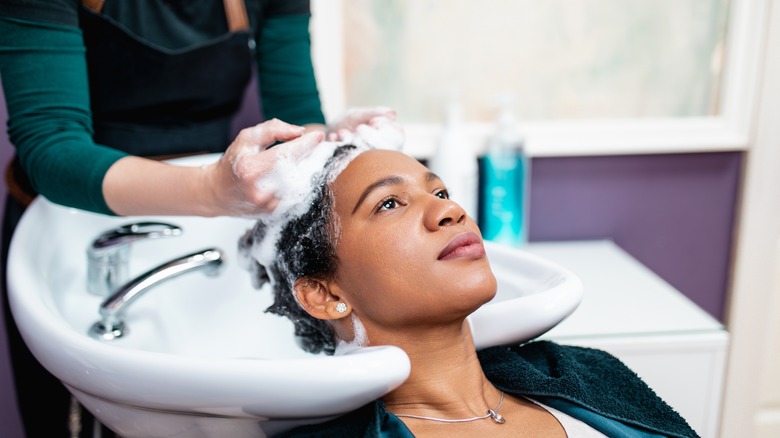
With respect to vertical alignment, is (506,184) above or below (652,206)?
above

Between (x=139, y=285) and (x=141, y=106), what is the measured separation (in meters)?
0.36

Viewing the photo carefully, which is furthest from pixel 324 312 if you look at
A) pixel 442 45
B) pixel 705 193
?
pixel 705 193

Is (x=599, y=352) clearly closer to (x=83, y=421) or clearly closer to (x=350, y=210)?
(x=350, y=210)

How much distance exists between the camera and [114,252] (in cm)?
108

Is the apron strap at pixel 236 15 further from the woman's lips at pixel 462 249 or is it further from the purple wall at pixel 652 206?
the purple wall at pixel 652 206

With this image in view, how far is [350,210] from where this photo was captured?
937 mm

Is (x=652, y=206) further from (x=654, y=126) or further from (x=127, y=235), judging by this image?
(x=127, y=235)

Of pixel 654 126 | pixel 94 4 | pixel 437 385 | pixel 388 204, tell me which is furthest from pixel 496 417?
pixel 654 126

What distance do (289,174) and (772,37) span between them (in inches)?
52.1

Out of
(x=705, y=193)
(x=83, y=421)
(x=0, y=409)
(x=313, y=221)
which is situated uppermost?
(x=313, y=221)

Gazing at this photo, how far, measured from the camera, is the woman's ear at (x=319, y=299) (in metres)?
0.94

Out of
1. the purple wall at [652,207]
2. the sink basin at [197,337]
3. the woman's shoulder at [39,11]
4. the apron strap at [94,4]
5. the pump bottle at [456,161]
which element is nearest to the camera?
the sink basin at [197,337]

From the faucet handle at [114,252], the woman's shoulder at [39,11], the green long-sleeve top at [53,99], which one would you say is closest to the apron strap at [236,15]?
the green long-sleeve top at [53,99]

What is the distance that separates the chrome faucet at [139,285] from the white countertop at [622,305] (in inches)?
25.7
